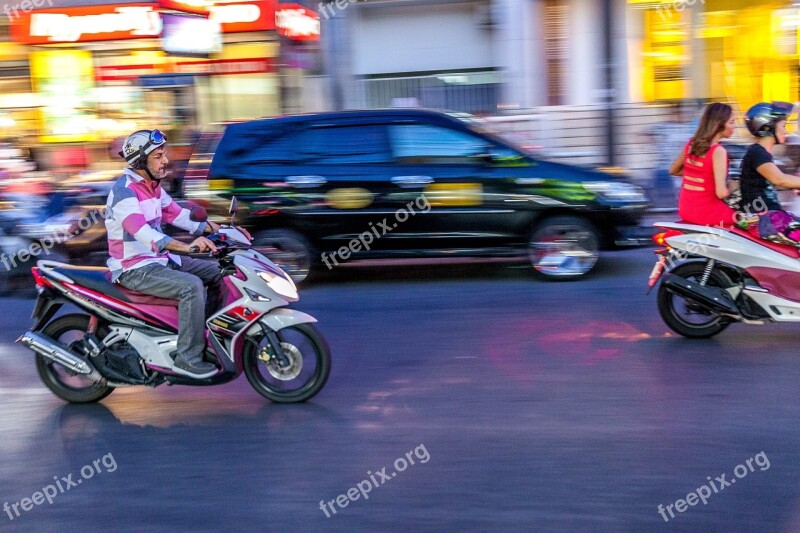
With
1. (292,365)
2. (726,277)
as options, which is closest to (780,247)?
(726,277)

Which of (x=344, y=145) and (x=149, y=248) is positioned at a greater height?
(x=344, y=145)

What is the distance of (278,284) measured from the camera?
18.0 ft

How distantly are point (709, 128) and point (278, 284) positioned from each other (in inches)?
129

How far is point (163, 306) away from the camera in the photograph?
559cm

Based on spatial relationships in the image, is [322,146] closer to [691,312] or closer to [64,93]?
[691,312]

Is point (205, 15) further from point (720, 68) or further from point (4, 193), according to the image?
point (720, 68)

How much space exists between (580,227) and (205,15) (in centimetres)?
987

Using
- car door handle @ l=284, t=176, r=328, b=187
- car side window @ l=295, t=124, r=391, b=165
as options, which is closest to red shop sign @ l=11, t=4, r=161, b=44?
car side window @ l=295, t=124, r=391, b=165

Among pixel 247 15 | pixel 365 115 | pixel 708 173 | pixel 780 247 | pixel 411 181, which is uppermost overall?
pixel 247 15

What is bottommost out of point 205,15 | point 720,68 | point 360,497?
point 360,497

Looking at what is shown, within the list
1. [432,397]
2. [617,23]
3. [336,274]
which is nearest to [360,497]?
[432,397]

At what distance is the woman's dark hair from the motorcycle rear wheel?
422 centimetres

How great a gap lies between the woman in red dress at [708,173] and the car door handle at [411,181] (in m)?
2.98

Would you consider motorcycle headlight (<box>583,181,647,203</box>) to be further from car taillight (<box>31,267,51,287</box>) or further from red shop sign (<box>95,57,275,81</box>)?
red shop sign (<box>95,57,275,81</box>)
